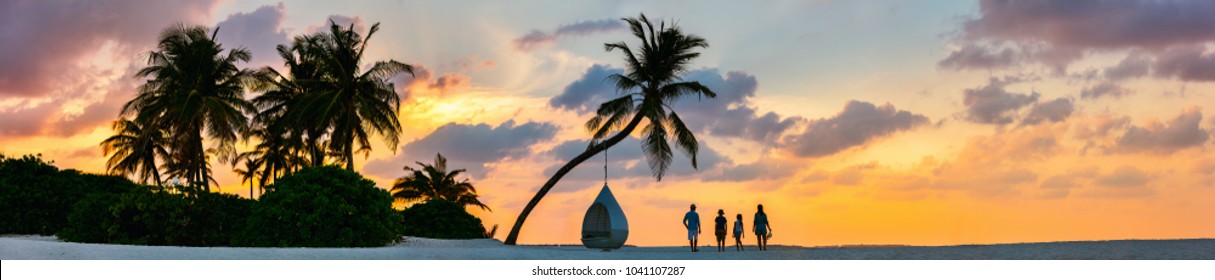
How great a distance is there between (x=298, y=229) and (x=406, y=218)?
35.2ft

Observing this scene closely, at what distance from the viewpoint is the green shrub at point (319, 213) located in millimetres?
30500

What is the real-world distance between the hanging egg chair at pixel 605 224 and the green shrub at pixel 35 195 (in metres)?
19.5

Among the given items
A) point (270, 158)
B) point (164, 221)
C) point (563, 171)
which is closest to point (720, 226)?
point (563, 171)

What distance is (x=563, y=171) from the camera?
38188mm

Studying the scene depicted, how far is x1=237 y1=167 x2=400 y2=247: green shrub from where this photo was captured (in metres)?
30.5

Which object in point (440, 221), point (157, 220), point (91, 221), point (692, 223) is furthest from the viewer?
point (440, 221)

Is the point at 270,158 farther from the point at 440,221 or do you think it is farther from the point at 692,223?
the point at 692,223

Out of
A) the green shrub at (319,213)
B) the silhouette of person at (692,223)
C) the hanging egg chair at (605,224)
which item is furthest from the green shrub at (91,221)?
the silhouette of person at (692,223)

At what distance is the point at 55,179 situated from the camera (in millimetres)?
39062

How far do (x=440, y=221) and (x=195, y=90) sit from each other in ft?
42.6

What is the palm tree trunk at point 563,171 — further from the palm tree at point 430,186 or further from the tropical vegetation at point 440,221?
the palm tree at point 430,186

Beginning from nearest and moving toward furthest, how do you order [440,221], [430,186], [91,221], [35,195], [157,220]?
[157,220] → [91,221] → [35,195] → [440,221] → [430,186]
